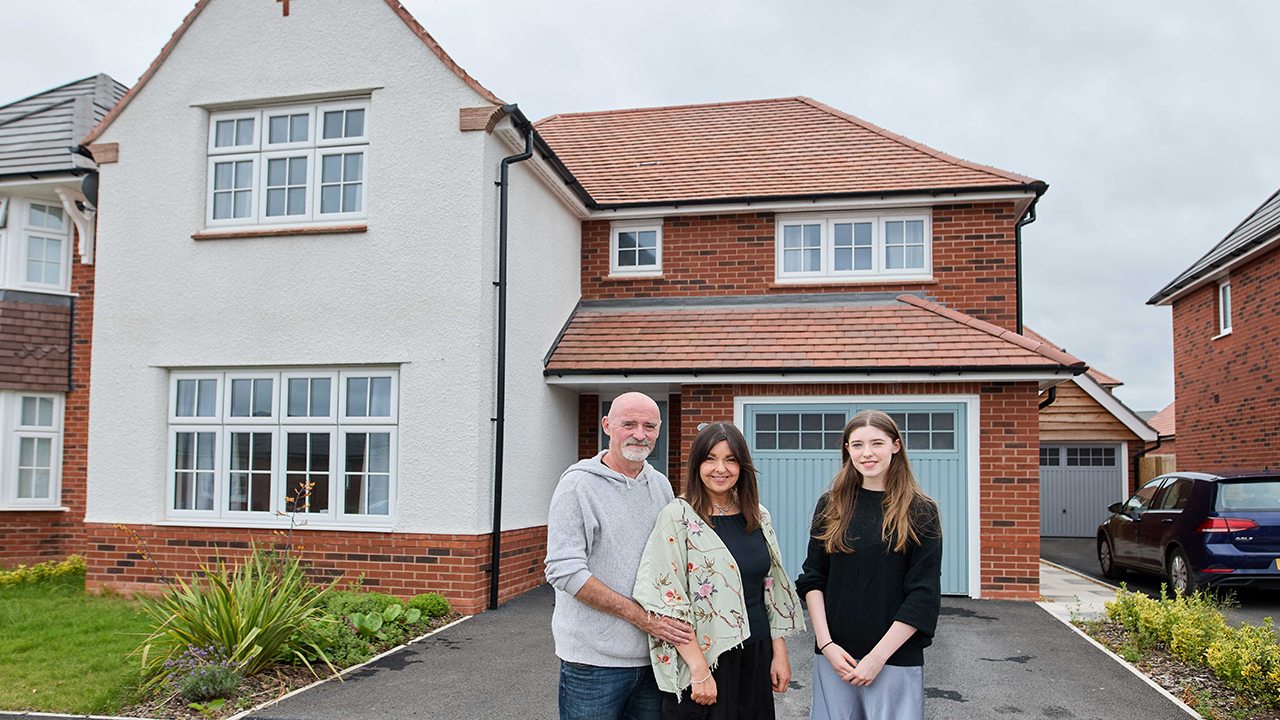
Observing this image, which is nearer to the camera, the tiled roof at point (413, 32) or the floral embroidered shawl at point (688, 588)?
the floral embroidered shawl at point (688, 588)

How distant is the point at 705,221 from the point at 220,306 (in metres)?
5.69

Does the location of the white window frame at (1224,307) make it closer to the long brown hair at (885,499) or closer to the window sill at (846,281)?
the window sill at (846,281)

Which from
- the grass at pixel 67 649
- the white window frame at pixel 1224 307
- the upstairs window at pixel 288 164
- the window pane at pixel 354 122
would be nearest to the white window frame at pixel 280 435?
the grass at pixel 67 649

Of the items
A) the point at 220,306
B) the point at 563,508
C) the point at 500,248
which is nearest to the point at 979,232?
the point at 500,248

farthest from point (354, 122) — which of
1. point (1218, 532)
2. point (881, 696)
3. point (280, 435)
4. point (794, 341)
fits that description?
point (1218, 532)

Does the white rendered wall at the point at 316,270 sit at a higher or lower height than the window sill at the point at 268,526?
higher

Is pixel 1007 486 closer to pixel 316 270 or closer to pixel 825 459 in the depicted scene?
pixel 825 459

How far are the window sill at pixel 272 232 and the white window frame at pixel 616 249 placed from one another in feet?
12.2

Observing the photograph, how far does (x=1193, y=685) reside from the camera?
6.01 meters

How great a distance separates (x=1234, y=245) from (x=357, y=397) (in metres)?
14.6

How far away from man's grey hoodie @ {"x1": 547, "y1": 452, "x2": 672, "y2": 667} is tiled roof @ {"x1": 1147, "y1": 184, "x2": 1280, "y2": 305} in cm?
1408

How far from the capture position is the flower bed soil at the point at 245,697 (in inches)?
215

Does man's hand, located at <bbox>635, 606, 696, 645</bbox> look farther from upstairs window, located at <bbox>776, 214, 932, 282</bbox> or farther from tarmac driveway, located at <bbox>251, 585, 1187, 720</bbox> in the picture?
upstairs window, located at <bbox>776, 214, 932, 282</bbox>

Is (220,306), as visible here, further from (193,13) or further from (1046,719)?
(1046,719)
